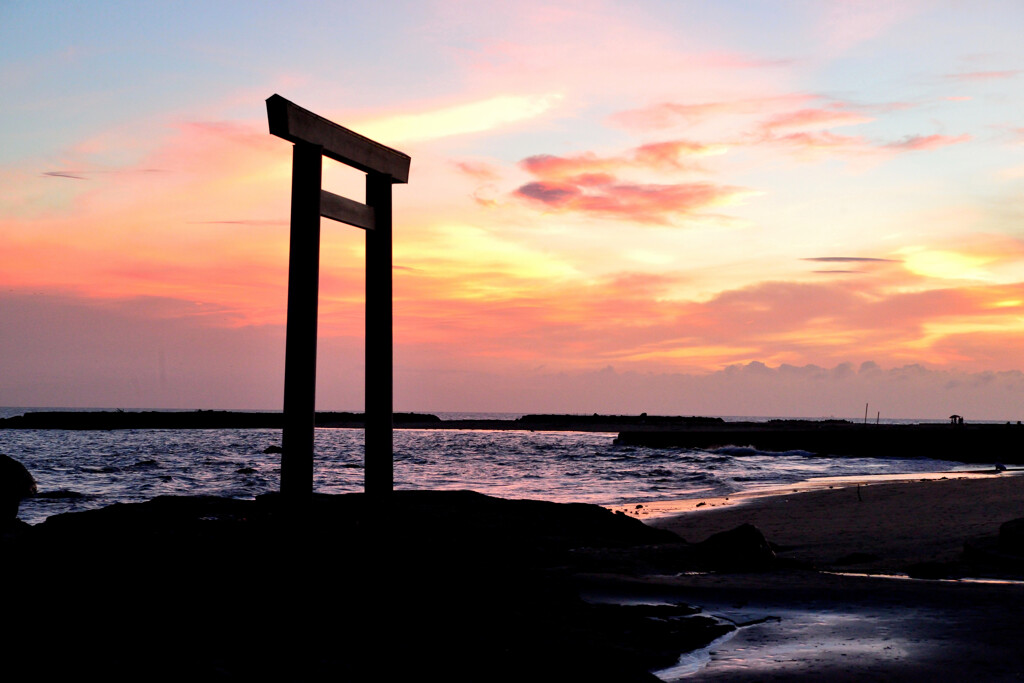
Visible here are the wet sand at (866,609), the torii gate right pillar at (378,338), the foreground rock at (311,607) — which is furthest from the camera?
the torii gate right pillar at (378,338)

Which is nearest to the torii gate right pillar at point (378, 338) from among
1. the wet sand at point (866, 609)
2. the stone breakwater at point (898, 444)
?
the wet sand at point (866, 609)

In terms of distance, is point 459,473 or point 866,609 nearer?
point 866,609

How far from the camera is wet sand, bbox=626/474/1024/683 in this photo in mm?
5598

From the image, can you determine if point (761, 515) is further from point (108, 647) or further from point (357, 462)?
point (357, 462)

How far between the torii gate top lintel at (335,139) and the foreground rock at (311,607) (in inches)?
147

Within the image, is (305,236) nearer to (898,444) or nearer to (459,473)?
(459,473)

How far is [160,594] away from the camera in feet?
19.9

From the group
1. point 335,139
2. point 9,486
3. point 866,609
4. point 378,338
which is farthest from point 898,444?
point 335,139

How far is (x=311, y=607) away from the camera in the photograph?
20.0ft

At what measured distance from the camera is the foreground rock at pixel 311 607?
5.07 metres

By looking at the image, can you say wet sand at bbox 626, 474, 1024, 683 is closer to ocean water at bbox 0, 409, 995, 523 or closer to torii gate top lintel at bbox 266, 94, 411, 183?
torii gate top lintel at bbox 266, 94, 411, 183

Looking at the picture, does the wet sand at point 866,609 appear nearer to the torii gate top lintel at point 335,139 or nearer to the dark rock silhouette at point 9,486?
the torii gate top lintel at point 335,139

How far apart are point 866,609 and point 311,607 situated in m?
4.78

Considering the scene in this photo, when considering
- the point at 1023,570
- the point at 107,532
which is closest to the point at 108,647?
the point at 107,532
